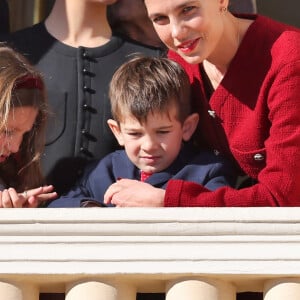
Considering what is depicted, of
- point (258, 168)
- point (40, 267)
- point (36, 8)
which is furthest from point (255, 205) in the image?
point (36, 8)

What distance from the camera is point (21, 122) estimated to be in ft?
11.8

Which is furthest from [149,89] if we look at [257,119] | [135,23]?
[135,23]

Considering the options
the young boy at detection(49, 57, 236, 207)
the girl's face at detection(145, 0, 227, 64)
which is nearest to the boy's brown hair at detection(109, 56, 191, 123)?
the young boy at detection(49, 57, 236, 207)

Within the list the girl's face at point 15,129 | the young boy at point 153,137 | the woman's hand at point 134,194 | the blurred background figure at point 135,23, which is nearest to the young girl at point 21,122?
the girl's face at point 15,129

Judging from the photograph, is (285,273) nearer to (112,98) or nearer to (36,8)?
(112,98)

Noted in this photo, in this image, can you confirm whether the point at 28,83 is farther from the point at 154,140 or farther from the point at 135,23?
the point at 135,23

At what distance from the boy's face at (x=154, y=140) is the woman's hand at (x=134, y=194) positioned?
11 cm

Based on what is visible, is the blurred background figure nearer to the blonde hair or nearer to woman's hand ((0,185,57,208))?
the blonde hair

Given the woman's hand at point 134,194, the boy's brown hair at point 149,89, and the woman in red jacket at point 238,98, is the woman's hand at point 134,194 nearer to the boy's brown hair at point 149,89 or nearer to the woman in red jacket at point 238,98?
the woman in red jacket at point 238,98

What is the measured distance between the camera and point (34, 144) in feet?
12.0

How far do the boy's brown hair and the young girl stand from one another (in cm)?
15

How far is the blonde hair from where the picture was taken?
3.63 m

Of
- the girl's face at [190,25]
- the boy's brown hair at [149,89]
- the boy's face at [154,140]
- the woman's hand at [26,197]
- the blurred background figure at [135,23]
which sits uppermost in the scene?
the blurred background figure at [135,23]

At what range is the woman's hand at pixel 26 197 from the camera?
3.42 meters
